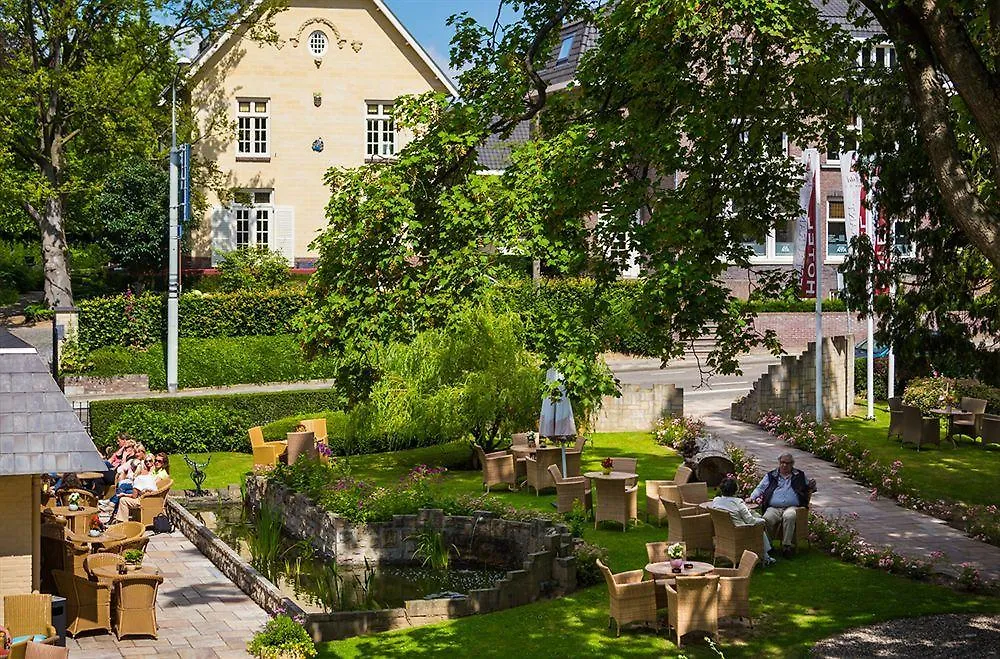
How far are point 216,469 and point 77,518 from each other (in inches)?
358

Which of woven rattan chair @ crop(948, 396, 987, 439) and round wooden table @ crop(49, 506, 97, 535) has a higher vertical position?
woven rattan chair @ crop(948, 396, 987, 439)

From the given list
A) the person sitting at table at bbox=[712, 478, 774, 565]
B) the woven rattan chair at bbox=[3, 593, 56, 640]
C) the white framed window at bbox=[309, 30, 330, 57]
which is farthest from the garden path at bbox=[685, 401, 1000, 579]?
the white framed window at bbox=[309, 30, 330, 57]

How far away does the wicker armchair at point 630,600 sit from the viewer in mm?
15992

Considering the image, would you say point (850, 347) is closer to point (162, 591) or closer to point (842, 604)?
point (842, 604)

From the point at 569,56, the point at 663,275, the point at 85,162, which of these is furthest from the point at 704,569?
the point at 569,56

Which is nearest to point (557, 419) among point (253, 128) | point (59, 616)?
point (59, 616)

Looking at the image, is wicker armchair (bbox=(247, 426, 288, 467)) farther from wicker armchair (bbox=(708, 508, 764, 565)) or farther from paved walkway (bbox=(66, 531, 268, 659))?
wicker armchair (bbox=(708, 508, 764, 565))

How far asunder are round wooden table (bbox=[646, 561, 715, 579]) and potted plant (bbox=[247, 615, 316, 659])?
4.32 m

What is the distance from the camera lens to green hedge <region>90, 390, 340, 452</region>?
30.6 m

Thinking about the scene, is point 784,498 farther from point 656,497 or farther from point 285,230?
point 285,230

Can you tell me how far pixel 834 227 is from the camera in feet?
169

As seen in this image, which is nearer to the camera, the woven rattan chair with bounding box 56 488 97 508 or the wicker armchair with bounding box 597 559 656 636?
the wicker armchair with bounding box 597 559 656 636

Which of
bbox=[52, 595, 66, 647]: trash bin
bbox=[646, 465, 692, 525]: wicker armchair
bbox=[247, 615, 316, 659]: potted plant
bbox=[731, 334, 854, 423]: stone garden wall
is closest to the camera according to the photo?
bbox=[52, 595, 66, 647]: trash bin

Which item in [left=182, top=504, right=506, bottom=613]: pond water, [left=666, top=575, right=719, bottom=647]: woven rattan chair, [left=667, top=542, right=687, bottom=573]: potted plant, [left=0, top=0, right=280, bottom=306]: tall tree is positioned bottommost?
[left=182, top=504, right=506, bottom=613]: pond water
